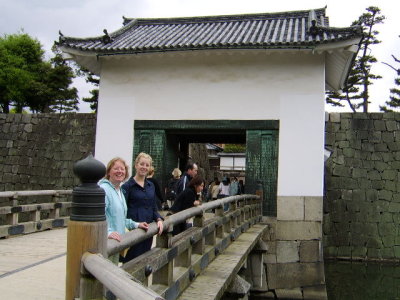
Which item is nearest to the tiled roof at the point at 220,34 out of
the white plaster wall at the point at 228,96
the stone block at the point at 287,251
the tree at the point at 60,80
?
the white plaster wall at the point at 228,96

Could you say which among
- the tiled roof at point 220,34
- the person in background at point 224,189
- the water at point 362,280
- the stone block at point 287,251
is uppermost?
the tiled roof at point 220,34

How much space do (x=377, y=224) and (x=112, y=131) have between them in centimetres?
781

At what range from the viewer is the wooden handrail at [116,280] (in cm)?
127

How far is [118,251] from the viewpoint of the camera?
2.19 metres

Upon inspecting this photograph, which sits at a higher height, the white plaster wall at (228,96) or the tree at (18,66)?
the tree at (18,66)

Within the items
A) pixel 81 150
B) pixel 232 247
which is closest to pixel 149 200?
pixel 232 247

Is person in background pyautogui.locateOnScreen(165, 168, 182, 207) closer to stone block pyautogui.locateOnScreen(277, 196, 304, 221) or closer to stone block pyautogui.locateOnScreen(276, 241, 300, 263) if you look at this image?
stone block pyautogui.locateOnScreen(277, 196, 304, 221)

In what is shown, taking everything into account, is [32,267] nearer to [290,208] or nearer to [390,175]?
[290,208]

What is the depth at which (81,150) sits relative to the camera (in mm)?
12969

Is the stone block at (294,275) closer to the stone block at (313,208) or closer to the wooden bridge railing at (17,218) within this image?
the stone block at (313,208)

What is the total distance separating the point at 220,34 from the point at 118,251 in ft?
28.7

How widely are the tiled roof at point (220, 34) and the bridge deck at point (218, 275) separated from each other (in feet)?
14.0

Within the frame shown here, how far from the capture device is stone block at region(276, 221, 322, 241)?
8.81m

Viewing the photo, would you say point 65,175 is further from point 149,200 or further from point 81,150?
point 149,200
